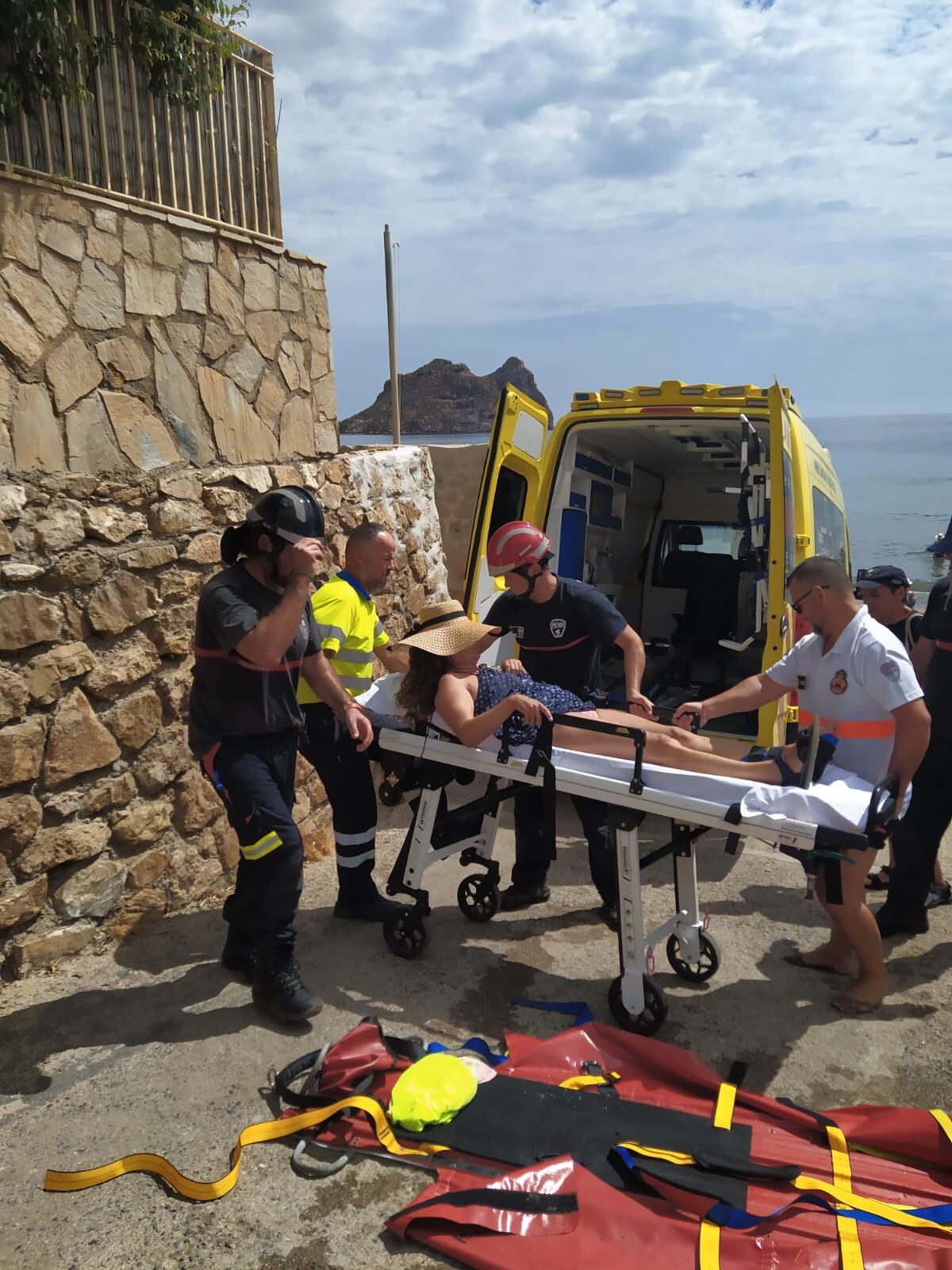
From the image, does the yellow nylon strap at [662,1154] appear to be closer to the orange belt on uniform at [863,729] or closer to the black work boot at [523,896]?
the orange belt on uniform at [863,729]

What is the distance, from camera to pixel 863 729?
3.30m

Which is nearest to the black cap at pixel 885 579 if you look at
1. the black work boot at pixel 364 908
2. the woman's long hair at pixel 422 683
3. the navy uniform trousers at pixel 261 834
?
the woman's long hair at pixel 422 683

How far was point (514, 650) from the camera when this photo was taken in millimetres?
5738

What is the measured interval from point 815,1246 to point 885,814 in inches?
51.1

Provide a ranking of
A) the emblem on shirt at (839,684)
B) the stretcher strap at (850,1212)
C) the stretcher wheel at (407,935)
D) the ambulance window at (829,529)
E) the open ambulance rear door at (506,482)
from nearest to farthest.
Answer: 1. the stretcher strap at (850,1212)
2. the emblem on shirt at (839,684)
3. the stretcher wheel at (407,935)
4. the open ambulance rear door at (506,482)
5. the ambulance window at (829,529)

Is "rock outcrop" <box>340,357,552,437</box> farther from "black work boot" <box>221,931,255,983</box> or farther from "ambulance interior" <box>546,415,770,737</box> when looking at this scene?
"black work boot" <box>221,931,255,983</box>

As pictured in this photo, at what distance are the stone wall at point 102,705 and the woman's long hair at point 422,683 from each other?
1063 mm

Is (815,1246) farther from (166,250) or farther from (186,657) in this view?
(166,250)

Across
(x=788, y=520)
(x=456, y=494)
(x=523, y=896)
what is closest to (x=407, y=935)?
(x=523, y=896)

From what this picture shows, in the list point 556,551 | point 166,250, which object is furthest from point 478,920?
point 166,250

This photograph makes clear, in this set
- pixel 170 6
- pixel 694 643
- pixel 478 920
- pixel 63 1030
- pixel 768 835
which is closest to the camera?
pixel 768 835

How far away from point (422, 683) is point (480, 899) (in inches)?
45.0

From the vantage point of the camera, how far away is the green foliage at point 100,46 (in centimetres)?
329

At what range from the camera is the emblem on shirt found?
3.34 m
